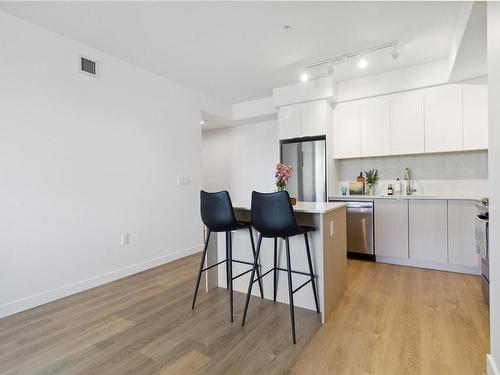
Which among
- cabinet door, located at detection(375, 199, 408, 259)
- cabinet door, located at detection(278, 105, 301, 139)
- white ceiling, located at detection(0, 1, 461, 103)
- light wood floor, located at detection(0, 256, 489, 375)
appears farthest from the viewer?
cabinet door, located at detection(278, 105, 301, 139)

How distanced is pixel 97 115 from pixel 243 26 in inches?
73.8

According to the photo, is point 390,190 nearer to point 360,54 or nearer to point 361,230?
point 361,230

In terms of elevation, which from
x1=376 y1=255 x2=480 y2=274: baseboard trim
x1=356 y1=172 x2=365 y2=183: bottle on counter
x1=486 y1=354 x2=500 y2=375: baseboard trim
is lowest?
x1=376 y1=255 x2=480 y2=274: baseboard trim

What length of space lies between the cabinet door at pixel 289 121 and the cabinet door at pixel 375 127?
0.95 m

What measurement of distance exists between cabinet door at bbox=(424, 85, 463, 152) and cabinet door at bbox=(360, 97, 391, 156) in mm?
474

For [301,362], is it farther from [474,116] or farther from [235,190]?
[235,190]

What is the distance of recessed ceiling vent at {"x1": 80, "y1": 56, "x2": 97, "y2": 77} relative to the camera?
284cm

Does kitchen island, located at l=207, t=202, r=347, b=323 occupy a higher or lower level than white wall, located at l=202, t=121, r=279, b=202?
lower

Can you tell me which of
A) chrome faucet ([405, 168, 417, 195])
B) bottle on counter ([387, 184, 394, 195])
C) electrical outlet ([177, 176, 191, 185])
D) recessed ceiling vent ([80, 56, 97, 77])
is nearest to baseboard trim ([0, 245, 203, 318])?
electrical outlet ([177, 176, 191, 185])

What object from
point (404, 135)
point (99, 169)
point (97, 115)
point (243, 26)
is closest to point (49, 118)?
point (97, 115)

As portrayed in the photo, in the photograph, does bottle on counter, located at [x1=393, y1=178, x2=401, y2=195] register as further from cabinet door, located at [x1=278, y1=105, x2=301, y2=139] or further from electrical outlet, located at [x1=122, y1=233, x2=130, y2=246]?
electrical outlet, located at [x1=122, y1=233, x2=130, y2=246]

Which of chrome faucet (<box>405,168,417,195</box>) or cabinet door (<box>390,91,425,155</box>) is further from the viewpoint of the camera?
chrome faucet (<box>405,168,417,195</box>)

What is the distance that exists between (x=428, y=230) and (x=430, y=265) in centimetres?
45

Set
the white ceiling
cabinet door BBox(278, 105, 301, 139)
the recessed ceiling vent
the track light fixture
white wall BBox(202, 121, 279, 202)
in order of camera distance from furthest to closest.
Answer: white wall BBox(202, 121, 279, 202), cabinet door BBox(278, 105, 301, 139), the track light fixture, the recessed ceiling vent, the white ceiling
